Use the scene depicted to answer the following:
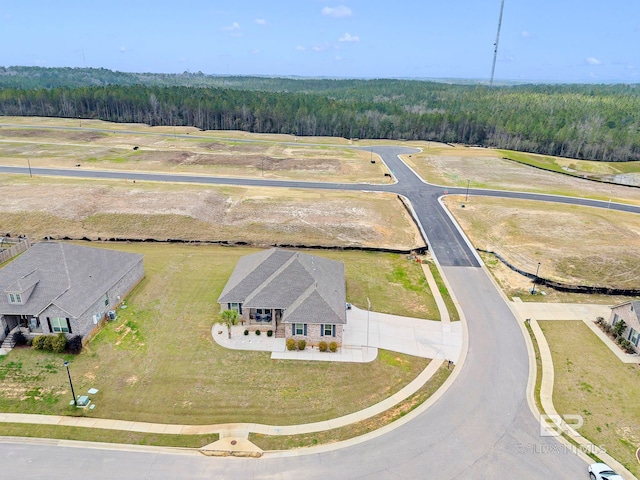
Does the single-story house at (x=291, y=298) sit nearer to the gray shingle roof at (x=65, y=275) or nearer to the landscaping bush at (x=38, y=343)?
the gray shingle roof at (x=65, y=275)

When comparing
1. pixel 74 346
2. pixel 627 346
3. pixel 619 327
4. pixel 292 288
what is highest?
pixel 292 288

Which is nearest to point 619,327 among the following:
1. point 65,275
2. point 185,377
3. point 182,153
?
point 185,377

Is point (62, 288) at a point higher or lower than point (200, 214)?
higher

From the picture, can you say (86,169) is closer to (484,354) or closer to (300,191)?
(300,191)

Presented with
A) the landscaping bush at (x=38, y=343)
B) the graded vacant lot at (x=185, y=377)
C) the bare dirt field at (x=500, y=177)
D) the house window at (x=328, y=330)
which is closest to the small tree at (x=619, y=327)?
the graded vacant lot at (x=185, y=377)

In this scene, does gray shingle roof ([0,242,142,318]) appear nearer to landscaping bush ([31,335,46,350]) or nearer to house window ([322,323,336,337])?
landscaping bush ([31,335,46,350])

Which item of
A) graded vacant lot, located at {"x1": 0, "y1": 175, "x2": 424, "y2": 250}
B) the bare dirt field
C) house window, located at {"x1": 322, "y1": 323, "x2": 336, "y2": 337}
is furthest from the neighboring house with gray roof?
the bare dirt field

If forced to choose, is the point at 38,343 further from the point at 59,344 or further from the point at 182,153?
the point at 182,153

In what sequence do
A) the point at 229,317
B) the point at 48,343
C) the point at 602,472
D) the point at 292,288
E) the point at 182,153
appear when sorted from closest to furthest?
the point at 602,472 < the point at 48,343 < the point at 229,317 < the point at 292,288 < the point at 182,153
